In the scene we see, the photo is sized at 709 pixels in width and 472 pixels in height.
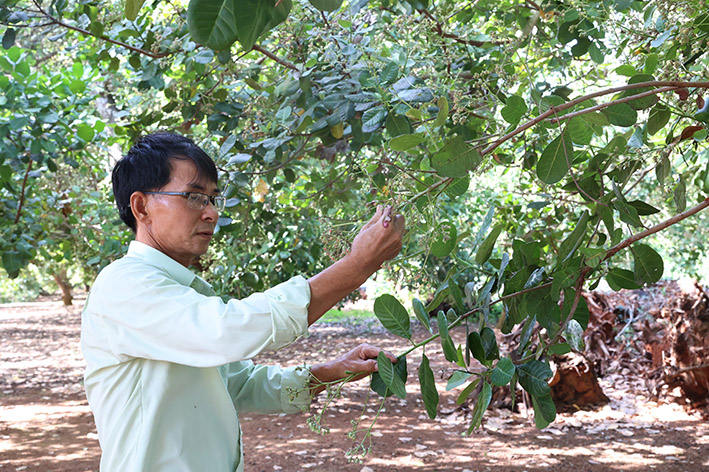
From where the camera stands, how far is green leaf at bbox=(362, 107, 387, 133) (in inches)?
85.1

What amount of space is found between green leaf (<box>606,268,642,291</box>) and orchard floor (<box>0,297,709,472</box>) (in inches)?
108

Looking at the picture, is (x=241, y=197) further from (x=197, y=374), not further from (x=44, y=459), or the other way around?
(x=44, y=459)

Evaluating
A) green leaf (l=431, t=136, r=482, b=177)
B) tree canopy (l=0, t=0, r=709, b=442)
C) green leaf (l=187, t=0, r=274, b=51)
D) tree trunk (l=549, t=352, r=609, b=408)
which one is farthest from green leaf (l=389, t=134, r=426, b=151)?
tree trunk (l=549, t=352, r=609, b=408)

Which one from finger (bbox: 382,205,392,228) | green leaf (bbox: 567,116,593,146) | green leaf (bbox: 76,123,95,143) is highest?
green leaf (bbox: 76,123,95,143)

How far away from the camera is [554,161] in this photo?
1.46 m

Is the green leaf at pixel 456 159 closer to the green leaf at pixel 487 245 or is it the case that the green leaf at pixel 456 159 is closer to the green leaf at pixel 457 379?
the green leaf at pixel 487 245

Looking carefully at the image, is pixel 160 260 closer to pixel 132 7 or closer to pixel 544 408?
pixel 132 7

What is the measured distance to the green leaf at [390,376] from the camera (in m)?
1.46

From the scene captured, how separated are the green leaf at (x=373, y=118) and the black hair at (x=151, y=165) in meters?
0.62

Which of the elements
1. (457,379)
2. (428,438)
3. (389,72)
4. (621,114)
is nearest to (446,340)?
(457,379)

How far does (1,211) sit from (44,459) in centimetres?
180

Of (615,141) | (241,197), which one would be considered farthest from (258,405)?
(241,197)

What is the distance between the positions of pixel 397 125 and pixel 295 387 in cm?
87

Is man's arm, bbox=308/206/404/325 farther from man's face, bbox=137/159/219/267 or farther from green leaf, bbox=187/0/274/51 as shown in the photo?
green leaf, bbox=187/0/274/51
